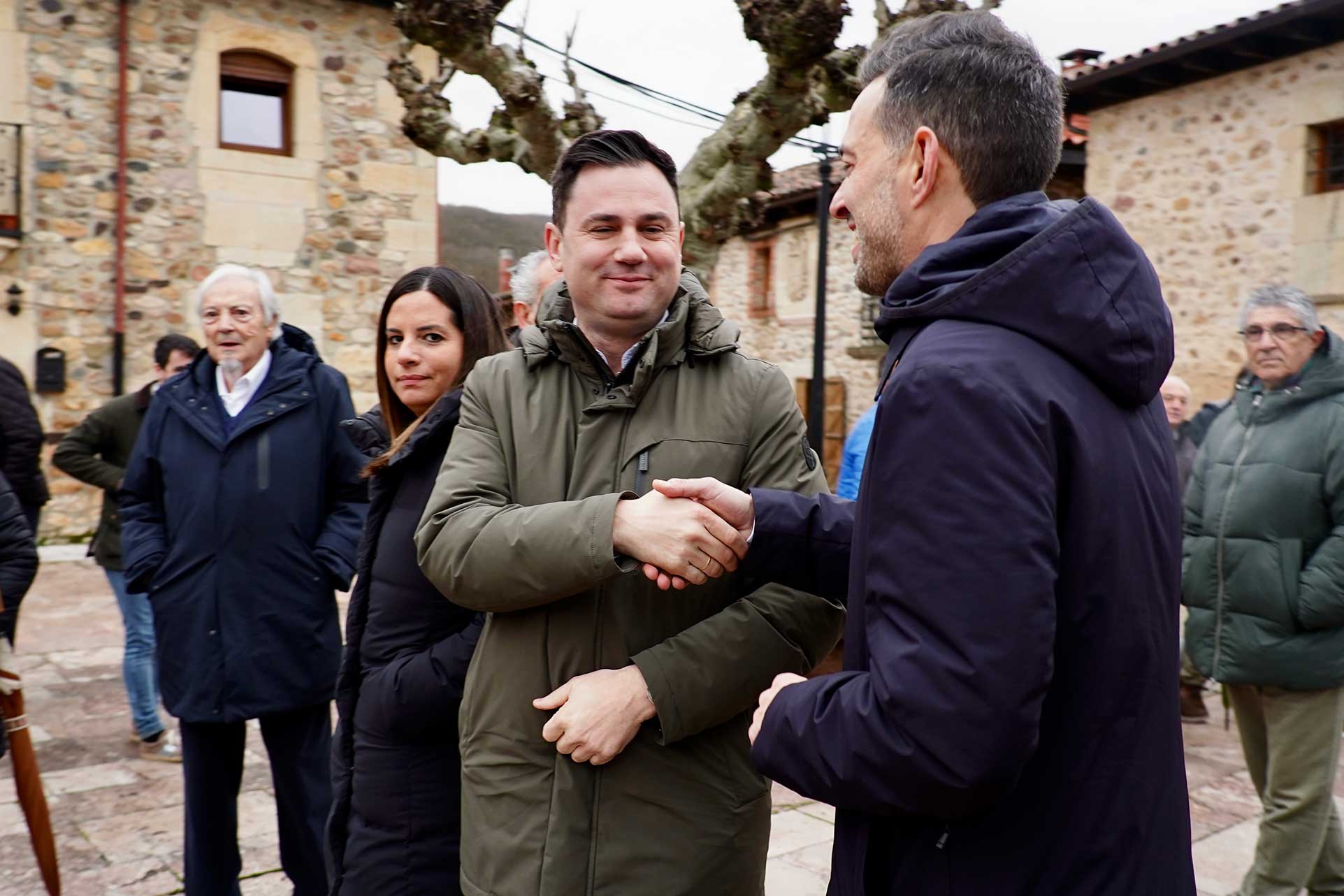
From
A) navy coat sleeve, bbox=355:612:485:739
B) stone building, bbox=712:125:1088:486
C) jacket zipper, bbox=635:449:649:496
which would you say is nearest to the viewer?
jacket zipper, bbox=635:449:649:496

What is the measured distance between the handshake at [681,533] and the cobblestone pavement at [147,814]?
2.39 meters

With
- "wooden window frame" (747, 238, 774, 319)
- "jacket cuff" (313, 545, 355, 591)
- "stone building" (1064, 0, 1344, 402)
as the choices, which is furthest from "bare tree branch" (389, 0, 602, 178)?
"wooden window frame" (747, 238, 774, 319)

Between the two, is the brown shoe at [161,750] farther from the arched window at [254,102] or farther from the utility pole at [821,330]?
the arched window at [254,102]

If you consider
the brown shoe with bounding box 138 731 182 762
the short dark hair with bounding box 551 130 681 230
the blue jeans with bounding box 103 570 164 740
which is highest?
the short dark hair with bounding box 551 130 681 230

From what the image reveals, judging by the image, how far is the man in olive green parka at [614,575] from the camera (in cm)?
188

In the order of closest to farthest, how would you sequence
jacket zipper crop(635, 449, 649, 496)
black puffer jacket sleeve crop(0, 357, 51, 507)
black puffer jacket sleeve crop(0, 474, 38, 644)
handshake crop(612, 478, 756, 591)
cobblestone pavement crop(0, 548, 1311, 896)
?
handshake crop(612, 478, 756, 591)
jacket zipper crop(635, 449, 649, 496)
black puffer jacket sleeve crop(0, 474, 38, 644)
cobblestone pavement crop(0, 548, 1311, 896)
black puffer jacket sleeve crop(0, 357, 51, 507)

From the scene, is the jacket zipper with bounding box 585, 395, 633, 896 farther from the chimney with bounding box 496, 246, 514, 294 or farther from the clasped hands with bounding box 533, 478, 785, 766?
the chimney with bounding box 496, 246, 514, 294

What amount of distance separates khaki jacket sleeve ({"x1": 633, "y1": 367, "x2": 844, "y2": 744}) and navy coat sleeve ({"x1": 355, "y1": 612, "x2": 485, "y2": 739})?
2.06ft

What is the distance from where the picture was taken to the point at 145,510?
11.7 feet

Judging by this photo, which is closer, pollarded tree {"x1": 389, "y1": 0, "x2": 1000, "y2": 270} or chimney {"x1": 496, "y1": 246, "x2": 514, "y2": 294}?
pollarded tree {"x1": 389, "y1": 0, "x2": 1000, "y2": 270}

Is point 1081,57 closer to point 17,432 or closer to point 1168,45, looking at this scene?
point 1168,45

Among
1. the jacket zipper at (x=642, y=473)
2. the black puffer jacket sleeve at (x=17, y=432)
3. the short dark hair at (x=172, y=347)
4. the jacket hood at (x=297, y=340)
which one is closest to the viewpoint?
the jacket zipper at (x=642, y=473)

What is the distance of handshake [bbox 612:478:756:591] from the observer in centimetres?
179

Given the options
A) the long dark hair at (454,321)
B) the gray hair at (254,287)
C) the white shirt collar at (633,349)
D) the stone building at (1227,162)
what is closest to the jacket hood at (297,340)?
the gray hair at (254,287)
